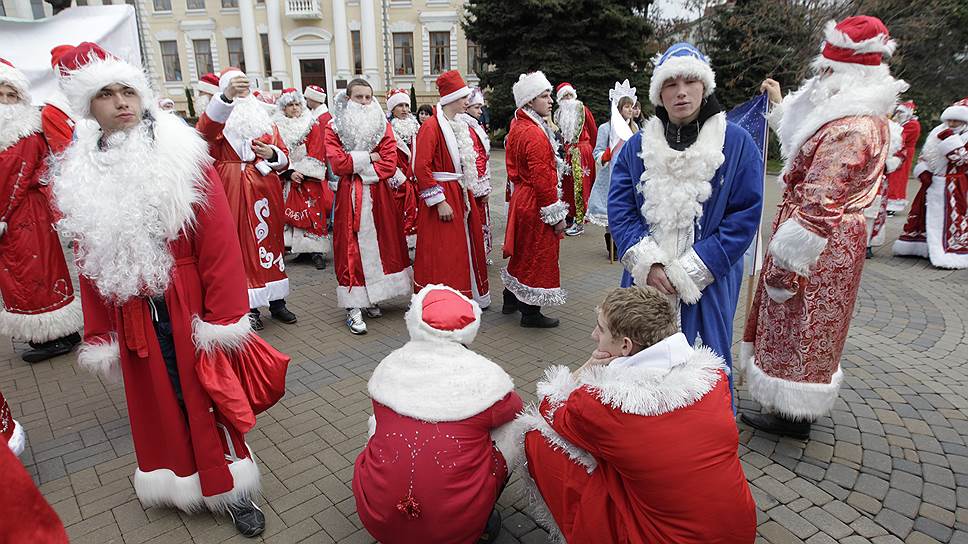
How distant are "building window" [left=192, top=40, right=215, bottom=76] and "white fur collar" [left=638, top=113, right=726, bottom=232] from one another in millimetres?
43814

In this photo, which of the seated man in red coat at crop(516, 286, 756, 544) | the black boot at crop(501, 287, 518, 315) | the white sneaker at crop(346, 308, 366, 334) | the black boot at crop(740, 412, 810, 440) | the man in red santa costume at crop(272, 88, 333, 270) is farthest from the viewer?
the man in red santa costume at crop(272, 88, 333, 270)

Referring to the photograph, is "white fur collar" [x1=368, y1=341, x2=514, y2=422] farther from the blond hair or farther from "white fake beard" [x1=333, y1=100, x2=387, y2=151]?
"white fake beard" [x1=333, y1=100, x2=387, y2=151]

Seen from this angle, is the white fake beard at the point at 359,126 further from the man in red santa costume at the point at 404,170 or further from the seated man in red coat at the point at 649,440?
the seated man in red coat at the point at 649,440

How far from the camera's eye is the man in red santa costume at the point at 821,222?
2.85 m

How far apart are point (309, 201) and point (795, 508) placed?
269 inches

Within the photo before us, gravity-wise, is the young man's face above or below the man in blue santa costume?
above

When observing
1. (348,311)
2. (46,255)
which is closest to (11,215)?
(46,255)

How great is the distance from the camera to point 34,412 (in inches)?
155

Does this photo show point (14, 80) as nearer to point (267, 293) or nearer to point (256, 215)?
point (256, 215)

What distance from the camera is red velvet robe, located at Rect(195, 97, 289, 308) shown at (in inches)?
199

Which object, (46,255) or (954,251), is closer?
(46,255)

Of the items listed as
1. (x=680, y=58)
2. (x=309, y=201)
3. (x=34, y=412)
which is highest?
(x=680, y=58)

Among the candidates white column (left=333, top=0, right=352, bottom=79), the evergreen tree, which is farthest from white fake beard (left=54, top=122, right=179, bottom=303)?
white column (left=333, top=0, right=352, bottom=79)

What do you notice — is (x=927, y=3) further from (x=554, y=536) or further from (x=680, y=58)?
(x=554, y=536)
